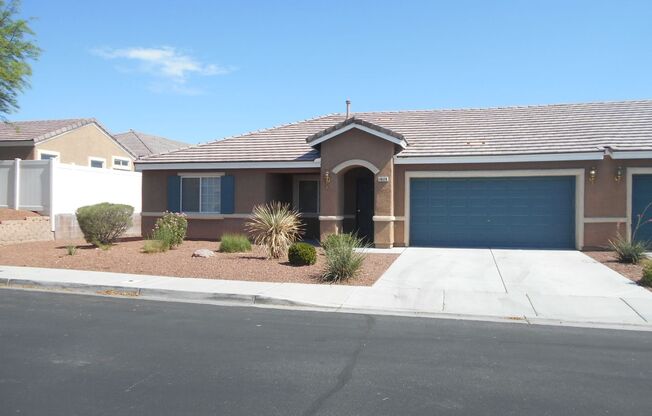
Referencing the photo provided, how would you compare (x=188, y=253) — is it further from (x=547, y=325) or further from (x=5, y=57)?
(x=5, y=57)

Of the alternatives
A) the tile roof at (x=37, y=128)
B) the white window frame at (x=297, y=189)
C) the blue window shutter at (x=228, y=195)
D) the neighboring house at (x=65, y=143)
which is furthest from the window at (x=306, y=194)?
the tile roof at (x=37, y=128)

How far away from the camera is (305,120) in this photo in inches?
976

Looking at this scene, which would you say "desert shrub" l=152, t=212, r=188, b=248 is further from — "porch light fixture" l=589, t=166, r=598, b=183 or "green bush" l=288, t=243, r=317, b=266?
"porch light fixture" l=589, t=166, r=598, b=183

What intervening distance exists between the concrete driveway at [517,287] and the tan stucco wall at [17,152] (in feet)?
64.5

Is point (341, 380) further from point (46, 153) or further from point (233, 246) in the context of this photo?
point (46, 153)

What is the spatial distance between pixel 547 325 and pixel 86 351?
23.0 ft

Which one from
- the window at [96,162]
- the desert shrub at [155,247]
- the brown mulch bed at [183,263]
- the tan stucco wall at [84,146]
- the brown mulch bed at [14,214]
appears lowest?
the brown mulch bed at [183,263]

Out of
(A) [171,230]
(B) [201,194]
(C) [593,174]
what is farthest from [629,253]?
(B) [201,194]

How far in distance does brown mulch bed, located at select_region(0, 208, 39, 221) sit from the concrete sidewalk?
323 inches

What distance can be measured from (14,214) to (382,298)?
1576cm

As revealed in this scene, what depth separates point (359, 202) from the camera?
20656 mm

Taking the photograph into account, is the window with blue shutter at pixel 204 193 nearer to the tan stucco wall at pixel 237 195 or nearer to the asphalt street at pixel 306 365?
the tan stucco wall at pixel 237 195

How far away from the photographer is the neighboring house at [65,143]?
2726 centimetres

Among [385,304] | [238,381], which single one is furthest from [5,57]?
[238,381]
